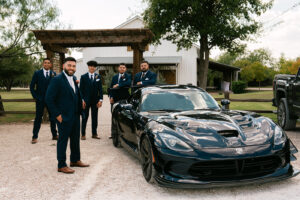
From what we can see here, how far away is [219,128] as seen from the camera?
4.32 meters

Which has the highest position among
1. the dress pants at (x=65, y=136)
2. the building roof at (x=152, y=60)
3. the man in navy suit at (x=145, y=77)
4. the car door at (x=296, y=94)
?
the building roof at (x=152, y=60)

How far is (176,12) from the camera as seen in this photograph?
2039cm

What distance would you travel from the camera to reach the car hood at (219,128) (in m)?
4.07

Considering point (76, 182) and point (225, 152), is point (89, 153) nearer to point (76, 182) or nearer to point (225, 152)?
point (76, 182)

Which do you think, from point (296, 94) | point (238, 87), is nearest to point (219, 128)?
point (296, 94)

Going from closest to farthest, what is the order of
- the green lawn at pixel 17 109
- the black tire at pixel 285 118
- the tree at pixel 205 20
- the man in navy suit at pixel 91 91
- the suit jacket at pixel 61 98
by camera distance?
the suit jacket at pixel 61 98
the man in navy suit at pixel 91 91
the black tire at pixel 285 118
the green lawn at pixel 17 109
the tree at pixel 205 20

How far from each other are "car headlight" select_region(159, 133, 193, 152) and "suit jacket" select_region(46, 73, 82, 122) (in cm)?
174

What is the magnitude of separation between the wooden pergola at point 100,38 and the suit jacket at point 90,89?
3020 millimetres

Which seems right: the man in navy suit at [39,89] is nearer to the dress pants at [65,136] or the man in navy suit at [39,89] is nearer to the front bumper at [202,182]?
the dress pants at [65,136]

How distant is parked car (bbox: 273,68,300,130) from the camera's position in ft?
28.5

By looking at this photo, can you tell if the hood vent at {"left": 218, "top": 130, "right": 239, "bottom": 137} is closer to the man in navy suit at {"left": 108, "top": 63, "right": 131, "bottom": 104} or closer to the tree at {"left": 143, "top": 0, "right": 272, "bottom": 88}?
the man in navy suit at {"left": 108, "top": 63, "right": 131, "bottom": 104}

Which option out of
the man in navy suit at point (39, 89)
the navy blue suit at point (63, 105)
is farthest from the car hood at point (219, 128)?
the man in navy suit at point (39, 89)

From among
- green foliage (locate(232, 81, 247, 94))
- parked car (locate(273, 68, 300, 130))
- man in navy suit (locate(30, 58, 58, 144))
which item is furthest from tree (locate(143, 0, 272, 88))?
green foliage (locate(232, 81, 247, 94))

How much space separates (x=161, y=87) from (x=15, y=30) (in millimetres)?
10422
